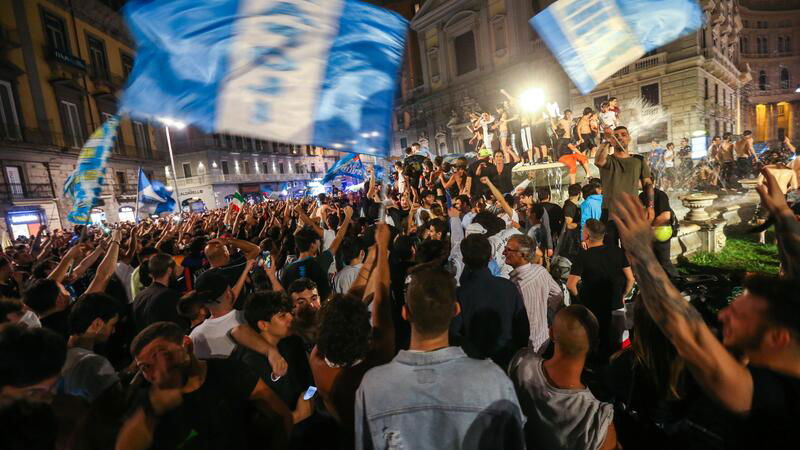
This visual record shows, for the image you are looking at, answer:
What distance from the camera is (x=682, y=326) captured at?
56.6 inches

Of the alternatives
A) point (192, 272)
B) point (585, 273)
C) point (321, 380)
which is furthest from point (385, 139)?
point (192, 272)

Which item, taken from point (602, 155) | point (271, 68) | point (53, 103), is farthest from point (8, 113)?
point (602, 155)

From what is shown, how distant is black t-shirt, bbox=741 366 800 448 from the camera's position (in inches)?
52.9

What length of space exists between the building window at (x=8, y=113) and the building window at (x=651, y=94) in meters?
38.0

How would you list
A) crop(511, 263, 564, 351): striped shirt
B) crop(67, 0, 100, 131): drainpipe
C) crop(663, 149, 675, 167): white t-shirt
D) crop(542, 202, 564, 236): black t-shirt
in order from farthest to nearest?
1. crop(67, 0, 100, 131): drainpipe
2. crop(663, 149, 675, 167): white t-shirt
3. crop(542, 202, 564, 236): black t-shirt
4. crop(511, 263, 564, 351): striped shirt

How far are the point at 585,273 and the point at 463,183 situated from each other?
5652 mm

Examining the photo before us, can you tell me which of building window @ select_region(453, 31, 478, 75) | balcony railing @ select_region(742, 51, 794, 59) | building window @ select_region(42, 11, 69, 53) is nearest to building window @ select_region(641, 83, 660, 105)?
building window @ select_region(453, 31, 478, 75)

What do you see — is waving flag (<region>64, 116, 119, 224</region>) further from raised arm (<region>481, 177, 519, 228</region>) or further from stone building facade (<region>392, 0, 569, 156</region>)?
stone building facade (<region>392, 0, 569, 156</region>)

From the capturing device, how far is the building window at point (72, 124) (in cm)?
2542

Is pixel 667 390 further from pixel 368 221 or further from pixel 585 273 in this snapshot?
pixel 368 221

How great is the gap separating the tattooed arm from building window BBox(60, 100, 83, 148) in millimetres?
33139

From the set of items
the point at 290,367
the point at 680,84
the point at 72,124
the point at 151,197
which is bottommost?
the point at 290,367

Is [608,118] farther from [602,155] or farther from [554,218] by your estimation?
[602,155]

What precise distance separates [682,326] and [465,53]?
116ft
